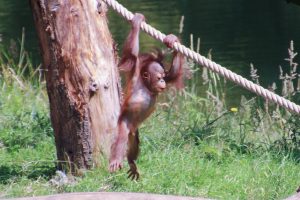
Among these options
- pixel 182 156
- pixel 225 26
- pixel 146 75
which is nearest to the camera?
pixel 146 75

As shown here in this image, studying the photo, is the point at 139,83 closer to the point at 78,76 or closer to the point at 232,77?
the point at 232,77

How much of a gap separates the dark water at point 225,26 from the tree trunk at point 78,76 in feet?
22.1

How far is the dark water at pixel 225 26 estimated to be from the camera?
13.3 meters

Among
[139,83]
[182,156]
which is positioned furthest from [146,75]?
[182,156]

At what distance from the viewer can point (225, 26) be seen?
656 inches

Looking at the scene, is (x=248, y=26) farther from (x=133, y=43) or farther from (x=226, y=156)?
(x=133, y=43)

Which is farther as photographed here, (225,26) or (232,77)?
(225,26)

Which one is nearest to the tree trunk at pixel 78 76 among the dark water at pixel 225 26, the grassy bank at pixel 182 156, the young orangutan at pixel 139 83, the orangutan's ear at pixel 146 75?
the grassy bank at pixel 182 156

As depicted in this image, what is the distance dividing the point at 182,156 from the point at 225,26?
1187cm

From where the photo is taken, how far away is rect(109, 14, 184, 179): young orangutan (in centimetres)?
390

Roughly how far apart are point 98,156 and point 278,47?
33.7 feet

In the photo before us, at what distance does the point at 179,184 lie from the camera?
180 inches

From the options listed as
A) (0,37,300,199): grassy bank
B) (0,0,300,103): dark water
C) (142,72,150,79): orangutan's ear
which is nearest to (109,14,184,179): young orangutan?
(142,72,150,79): orangutan's ear

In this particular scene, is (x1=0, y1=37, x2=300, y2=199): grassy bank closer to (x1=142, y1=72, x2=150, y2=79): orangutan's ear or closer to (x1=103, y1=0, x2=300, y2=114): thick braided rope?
(x1=103, y1=0, x2=300, y2=114): thick braided rope
